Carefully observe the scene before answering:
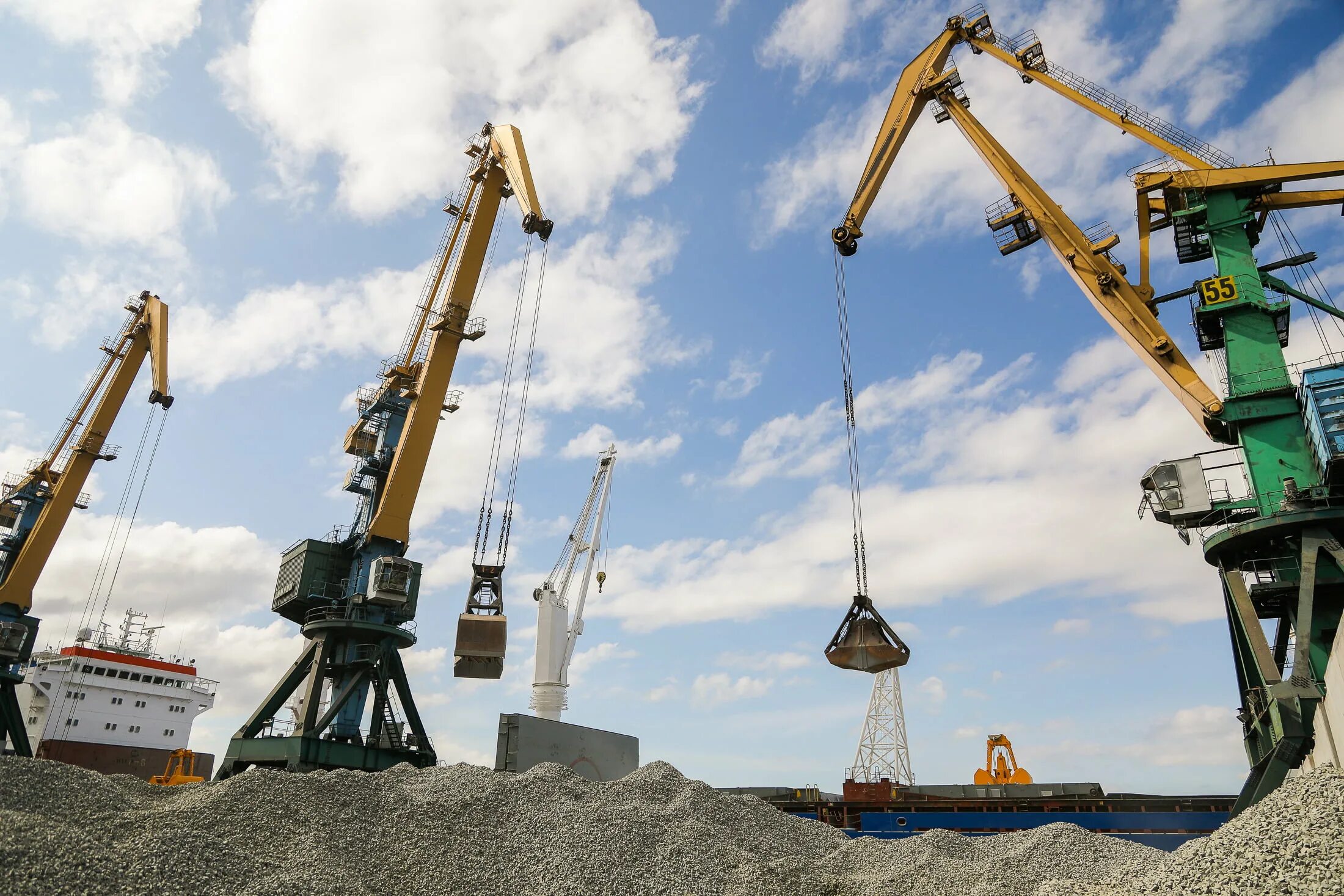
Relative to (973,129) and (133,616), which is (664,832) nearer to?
(973,129)

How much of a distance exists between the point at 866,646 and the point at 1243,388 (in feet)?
31.6

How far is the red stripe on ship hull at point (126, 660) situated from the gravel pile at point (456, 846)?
26814mm

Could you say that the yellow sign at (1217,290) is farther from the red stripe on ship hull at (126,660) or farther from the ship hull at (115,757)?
the red stripe on ship hull at (126,660)

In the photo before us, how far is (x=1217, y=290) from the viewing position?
17.9m

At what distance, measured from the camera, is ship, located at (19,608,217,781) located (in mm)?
36156

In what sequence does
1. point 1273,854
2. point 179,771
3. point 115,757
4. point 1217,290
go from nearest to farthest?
point 1273,854
point 1217,290
point 179,771
point 115,757

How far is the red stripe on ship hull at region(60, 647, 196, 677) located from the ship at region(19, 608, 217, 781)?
38mm

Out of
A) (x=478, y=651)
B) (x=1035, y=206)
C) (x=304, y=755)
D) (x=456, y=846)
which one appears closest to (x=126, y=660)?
(x=304, y=755)

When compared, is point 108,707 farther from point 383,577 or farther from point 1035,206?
point 1035,206

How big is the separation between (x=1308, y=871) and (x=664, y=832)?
363 inches

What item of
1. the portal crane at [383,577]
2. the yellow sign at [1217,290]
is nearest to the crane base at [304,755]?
the portal crane at [383,577]

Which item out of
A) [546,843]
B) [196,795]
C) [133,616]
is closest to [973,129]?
[546,843]

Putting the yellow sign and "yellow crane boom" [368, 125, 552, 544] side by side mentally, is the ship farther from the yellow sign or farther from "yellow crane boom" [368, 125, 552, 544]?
the yellow sign

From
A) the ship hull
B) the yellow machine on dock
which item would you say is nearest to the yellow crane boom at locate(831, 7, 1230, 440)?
the yellow machine on dock
